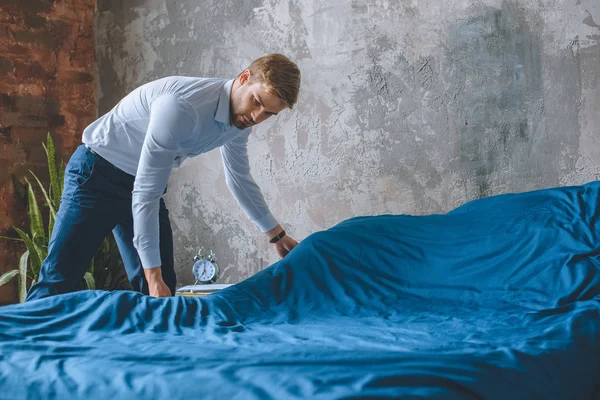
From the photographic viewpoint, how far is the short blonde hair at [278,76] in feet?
6.89

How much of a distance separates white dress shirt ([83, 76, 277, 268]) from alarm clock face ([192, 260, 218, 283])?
936 millimetres

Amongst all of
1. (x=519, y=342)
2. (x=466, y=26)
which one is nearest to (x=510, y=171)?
(x=466, y=26)

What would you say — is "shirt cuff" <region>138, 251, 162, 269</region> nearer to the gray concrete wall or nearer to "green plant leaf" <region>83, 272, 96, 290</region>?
the gray concrete wall

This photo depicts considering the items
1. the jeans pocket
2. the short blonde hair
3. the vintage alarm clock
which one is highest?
the short blonde hair

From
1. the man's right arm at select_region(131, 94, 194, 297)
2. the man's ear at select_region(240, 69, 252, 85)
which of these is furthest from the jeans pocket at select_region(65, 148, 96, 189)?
the man's ear at select_region(240, 69, 252, 85)

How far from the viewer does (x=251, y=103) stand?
220cm

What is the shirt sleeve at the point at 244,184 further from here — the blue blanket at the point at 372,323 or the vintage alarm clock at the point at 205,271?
the vintage alarm clock at the point at 205,271

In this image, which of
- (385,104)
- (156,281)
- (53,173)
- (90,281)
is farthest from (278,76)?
(53,173)

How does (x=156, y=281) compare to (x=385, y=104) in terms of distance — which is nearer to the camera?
Answer: (x=156, y=281)

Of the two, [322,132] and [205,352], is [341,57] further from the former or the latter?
[205,352]

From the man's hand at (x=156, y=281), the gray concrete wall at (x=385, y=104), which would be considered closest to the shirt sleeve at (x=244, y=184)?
the man's hand at (x=156, y=281)

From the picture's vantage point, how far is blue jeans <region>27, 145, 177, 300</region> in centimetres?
227

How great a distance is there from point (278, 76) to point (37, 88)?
2.52 meters

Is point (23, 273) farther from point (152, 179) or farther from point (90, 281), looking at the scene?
point (152, 179)
